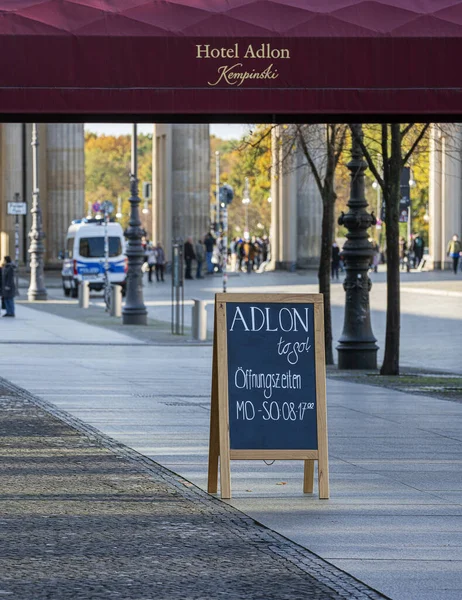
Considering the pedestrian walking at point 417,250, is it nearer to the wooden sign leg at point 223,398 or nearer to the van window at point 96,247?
the van window at point 96,247

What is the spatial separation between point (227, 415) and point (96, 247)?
43.1 metres

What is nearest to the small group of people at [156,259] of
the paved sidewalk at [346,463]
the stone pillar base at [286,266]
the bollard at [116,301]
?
the stone pillar base at [286,266]

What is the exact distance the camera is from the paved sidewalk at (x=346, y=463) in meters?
7.38

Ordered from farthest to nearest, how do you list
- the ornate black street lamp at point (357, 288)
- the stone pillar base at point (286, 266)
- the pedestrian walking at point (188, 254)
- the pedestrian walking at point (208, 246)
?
the stone pillar base at point (286, 266), the pedestrian walking at point (208, 246), the pedestrian walking at point (188, 254), the ornate black street lamp at point (357, 288)

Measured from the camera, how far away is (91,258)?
167ft

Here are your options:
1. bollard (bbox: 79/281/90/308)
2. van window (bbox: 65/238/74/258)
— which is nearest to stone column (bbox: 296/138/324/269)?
van window (bbox: 65/238/74/258)

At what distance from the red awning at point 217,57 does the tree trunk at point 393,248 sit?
5046 mm

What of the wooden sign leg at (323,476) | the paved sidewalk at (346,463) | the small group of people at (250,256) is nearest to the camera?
the paved sidewalk at (346,463)

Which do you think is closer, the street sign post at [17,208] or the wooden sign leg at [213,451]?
the wooden sign leg at [213,451]

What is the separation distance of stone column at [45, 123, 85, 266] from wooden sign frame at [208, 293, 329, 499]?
55249 mm

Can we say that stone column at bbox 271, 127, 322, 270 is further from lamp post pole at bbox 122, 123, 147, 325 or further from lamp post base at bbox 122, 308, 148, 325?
lamp post base at bbox 122, 308, 148, 325

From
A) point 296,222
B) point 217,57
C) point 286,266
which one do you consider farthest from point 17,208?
point 217,57

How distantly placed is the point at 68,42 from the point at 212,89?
4.61 feet

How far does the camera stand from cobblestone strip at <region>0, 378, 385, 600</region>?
6582 millimetres
